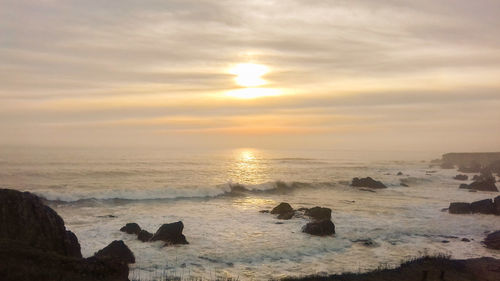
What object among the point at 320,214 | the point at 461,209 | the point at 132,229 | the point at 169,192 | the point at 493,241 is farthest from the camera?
the point at 169,192

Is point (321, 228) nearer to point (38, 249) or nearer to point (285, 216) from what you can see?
point (285, 216)

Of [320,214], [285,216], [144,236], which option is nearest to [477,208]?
[320,214]

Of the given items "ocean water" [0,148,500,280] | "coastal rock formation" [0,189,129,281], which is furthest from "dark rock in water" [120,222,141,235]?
"coastal rock formation" [0,189,129,281]

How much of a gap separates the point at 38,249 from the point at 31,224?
2398 millimetres

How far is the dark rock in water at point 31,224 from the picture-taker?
46.3 ft

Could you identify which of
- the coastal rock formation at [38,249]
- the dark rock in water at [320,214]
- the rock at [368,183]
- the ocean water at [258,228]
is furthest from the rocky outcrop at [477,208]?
the coastal rock formation at [38,249]

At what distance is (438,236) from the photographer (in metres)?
27.1

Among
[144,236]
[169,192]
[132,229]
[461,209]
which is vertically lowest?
[169,192]

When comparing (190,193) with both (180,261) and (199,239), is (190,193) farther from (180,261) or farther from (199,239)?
(180,261)

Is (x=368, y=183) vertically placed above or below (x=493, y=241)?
below

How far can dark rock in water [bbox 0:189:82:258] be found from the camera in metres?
14.1

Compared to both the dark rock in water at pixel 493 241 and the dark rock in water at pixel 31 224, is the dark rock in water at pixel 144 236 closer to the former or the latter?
the dark rock in water at pixel 31 224

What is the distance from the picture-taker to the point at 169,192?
55.3 metres

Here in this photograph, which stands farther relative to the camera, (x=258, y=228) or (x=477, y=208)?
(x=477, y=208)
